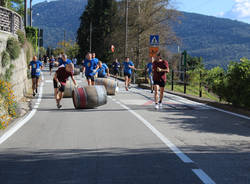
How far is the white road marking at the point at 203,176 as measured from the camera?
5199 mm

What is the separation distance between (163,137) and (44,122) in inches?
140

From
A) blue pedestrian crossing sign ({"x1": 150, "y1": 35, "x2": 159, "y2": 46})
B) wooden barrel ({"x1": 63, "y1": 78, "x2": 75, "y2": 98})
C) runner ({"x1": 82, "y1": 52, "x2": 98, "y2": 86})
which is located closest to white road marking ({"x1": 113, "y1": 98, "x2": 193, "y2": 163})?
wooden barrel ({"x1": 63, "y1": 78, "x2": 75, "y2": 98})

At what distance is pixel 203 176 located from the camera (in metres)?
5.44

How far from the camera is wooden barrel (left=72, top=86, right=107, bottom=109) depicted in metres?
13.3

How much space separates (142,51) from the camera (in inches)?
2143

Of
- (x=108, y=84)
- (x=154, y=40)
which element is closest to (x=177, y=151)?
(x=108, y=84)

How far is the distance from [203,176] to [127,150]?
1.94 meters

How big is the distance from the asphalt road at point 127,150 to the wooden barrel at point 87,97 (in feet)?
4.21

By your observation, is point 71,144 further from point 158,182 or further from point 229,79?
point 229,79

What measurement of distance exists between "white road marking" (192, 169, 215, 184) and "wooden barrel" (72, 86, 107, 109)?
7921 mm

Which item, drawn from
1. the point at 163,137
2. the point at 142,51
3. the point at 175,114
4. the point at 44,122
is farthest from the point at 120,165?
the point at 142,51

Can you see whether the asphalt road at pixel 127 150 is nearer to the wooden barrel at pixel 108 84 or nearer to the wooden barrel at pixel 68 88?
the wooden barrel at pixel 68 88

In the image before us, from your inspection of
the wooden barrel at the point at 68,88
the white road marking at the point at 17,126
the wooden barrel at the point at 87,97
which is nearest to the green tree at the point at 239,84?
the wooden barrel at the point at 87,97

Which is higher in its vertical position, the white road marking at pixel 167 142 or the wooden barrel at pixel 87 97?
the wooden barrel at pixel 87 97
